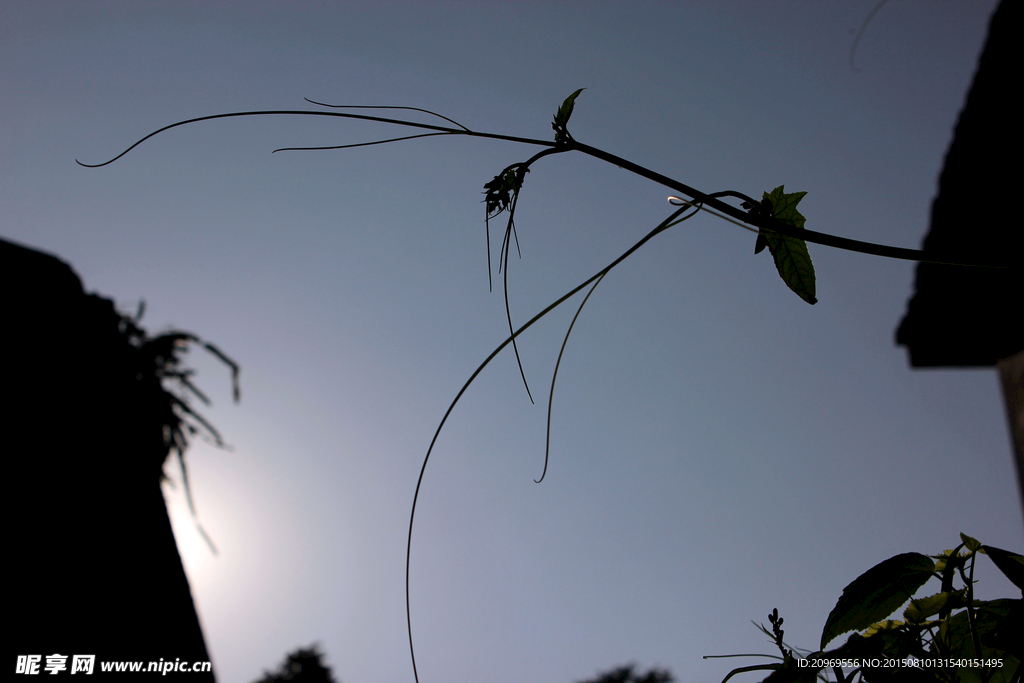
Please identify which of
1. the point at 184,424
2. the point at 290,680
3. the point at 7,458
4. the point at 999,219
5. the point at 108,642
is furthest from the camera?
the point at 290,680

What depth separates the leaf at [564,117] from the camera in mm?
251

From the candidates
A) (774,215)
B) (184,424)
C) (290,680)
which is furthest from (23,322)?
(290,680)

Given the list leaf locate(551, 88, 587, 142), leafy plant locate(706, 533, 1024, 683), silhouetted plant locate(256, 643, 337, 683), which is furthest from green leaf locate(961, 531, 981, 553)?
silhouetted plant locate(256, 643, 337, 683)

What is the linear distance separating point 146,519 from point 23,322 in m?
0.48

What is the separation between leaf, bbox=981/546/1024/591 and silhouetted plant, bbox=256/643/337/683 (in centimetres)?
869

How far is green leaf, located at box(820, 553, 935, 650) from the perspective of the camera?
0.26 meters

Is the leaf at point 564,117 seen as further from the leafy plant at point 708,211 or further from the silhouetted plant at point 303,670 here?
the silhouetted plant at point 303,670

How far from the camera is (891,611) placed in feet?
0.87

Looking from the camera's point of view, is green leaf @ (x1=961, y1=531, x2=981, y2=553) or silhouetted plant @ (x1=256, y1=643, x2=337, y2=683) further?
silhouetted plant @ (x1=256, y1=643, x2=337, y2=683)

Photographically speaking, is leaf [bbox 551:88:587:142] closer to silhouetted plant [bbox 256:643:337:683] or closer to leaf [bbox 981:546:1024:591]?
leaf [bbox 981:546:1024:591]

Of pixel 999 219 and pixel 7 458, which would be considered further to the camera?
pixel 999 219

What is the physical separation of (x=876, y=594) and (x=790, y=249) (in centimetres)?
16

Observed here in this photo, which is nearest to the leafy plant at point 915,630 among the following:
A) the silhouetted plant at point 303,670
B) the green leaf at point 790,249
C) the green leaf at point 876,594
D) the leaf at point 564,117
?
the green leaf at point 876,594

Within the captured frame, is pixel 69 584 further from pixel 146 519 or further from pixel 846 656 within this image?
pixel 846 656
